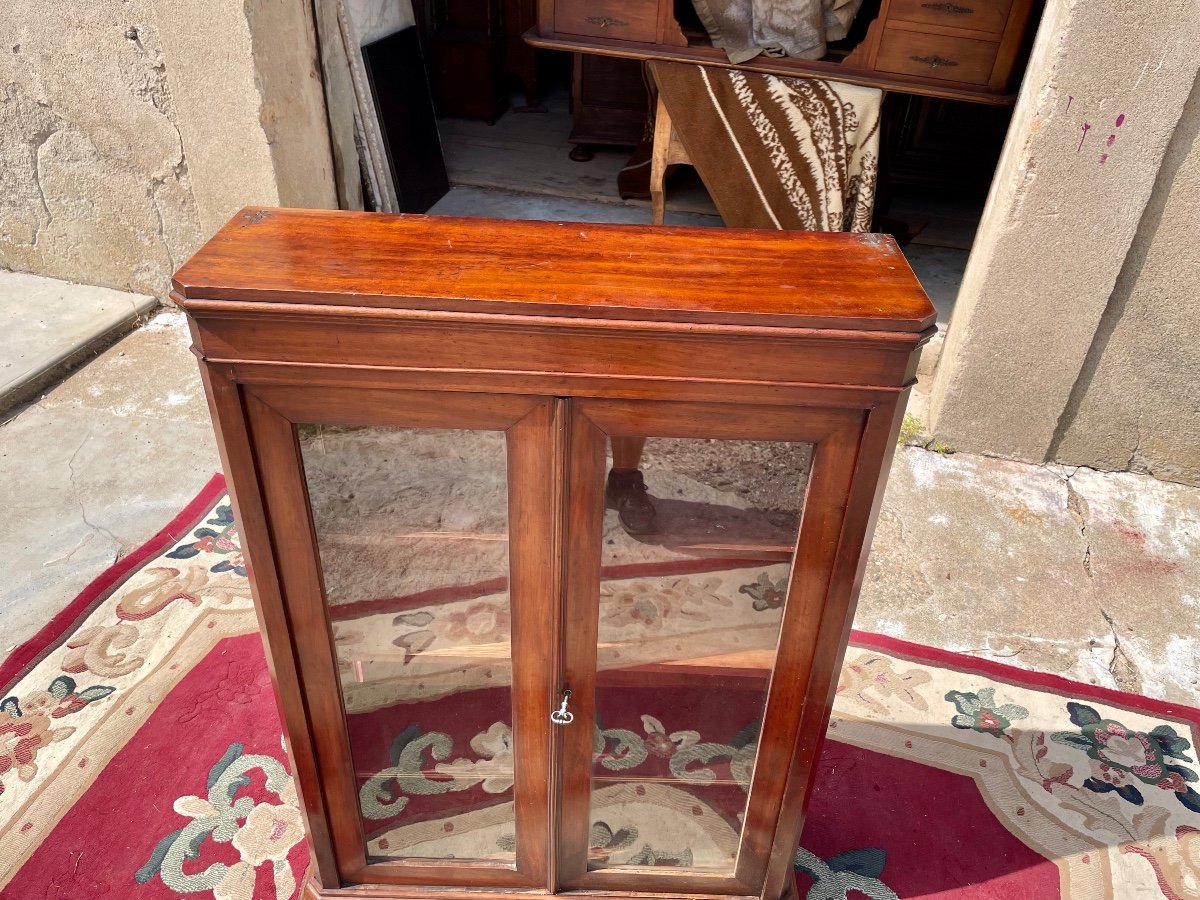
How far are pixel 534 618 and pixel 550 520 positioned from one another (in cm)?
17

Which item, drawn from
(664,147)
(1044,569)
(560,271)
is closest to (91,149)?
(664,147)

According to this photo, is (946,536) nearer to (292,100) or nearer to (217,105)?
(292,100)

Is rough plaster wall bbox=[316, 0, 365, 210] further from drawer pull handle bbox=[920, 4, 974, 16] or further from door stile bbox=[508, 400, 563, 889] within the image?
door stile bbox=[508, 400, 563, 889]

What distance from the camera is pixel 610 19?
11.1ft

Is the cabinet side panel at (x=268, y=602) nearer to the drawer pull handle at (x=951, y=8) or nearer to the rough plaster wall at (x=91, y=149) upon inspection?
the rough plaster wall at (x=91, y=149)

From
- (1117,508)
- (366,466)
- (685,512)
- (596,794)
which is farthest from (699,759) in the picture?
(1117,508)

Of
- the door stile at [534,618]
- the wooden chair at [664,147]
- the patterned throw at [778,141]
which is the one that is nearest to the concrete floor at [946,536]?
the patterned throw at [778,141]

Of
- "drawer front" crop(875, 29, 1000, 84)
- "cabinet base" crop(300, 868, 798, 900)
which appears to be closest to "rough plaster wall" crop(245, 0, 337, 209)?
"drawer front" crop(875, 29, 1000, 84)

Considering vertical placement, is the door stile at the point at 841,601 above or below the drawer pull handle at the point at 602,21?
below

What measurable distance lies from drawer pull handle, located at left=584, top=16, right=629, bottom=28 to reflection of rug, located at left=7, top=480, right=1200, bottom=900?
8.39ft

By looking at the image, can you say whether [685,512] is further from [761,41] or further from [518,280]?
[761,41]

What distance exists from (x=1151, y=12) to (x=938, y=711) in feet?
6.22

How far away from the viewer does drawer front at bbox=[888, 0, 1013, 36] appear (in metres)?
3.06

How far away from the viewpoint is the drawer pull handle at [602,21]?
3.38 metres
